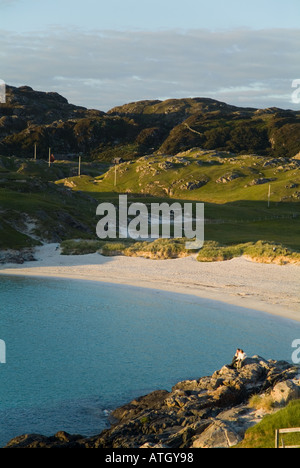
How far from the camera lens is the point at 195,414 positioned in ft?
68.7

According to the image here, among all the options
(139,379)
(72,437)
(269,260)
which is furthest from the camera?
(269,260)

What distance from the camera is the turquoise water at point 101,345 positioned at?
75.7 feet

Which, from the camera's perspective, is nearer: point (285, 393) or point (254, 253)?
point (285, 393)

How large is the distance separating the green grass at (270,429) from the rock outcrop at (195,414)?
32.0 inches

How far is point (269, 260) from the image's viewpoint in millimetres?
52312

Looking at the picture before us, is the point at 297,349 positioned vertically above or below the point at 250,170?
below

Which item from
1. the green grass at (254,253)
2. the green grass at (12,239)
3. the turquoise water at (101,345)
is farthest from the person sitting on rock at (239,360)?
the green grass at (12,239)

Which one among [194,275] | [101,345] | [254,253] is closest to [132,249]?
[194,275]

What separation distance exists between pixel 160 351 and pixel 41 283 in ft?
71.1

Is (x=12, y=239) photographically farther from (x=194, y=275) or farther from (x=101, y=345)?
(x=101, y=345)

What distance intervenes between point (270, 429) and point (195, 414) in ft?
16.1

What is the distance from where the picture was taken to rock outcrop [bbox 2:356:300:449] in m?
18.3

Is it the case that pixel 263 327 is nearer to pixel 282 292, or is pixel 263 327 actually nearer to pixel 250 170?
pixel 282 292
